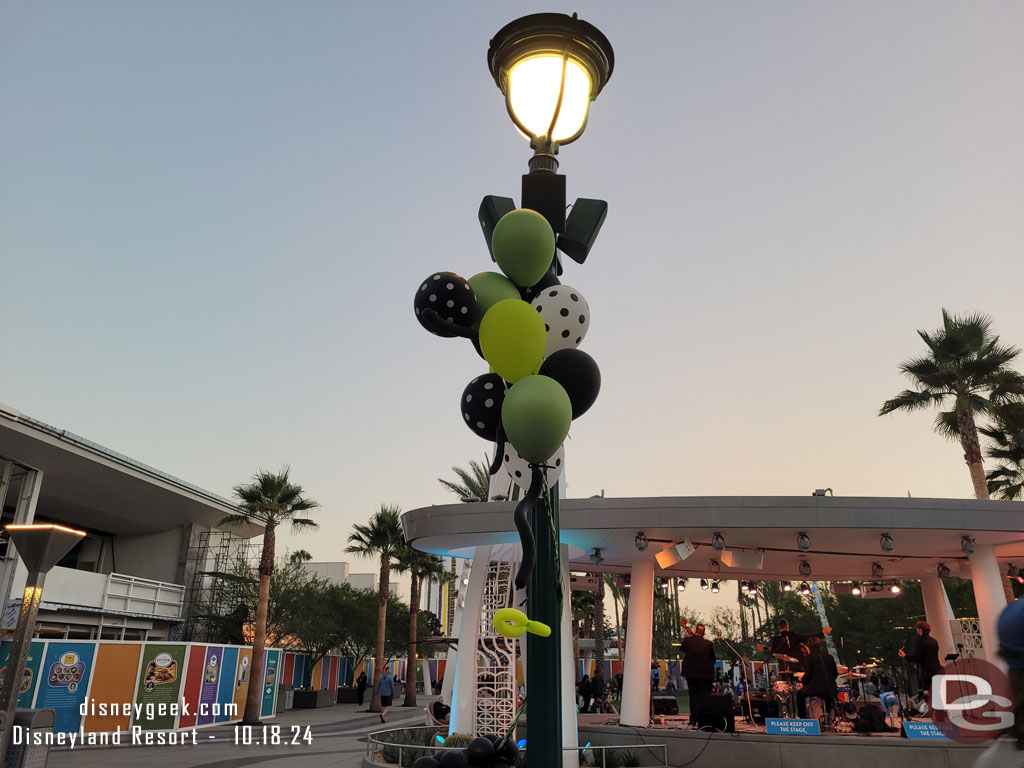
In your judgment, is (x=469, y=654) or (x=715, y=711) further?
(x=469, y=654)

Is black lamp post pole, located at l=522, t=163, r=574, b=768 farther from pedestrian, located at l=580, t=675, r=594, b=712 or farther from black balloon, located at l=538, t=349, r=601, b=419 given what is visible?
pedestrian, located at l=580, t=675, r=594, b=712

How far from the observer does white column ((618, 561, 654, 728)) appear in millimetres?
13938

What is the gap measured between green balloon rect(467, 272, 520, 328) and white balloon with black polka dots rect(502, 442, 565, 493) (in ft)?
2.02

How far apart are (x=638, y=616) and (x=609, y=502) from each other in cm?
393

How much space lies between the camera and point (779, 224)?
58.1 ft

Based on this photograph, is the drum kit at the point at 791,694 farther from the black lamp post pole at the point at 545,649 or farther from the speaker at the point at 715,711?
the black lamp post pole at the point at 545,649

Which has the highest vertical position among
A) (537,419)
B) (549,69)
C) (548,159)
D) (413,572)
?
(413,572)

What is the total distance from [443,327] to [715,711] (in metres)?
12.5

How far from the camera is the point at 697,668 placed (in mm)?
13461

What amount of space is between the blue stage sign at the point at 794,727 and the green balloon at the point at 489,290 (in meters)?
11.6

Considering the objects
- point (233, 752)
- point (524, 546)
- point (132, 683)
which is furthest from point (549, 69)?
point (132, 683)

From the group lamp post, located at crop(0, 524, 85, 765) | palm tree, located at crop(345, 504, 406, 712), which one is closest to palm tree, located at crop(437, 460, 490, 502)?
Result: palm tree, located at crop(345, 504, 406, 712)

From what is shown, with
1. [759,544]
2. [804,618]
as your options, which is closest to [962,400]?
[759,544]

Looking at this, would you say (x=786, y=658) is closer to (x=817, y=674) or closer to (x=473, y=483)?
(x=817, y=674)
